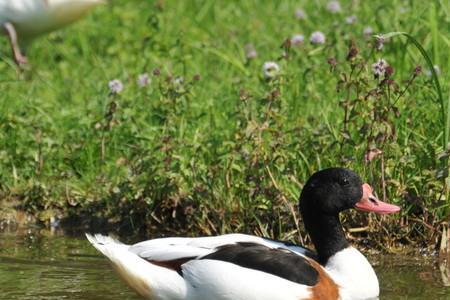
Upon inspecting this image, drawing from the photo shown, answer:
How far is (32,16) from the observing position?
7.46 m

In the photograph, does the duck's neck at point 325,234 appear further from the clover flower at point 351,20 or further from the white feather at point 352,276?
the clover flower at point 351,20

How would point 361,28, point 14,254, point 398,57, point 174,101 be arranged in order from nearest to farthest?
point 14,254 < point 174,101 < point 398,57 < point 361,28

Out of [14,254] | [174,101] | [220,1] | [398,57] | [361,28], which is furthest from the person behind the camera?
[220,1]

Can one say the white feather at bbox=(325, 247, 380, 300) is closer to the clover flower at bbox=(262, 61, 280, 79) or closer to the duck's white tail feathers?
the duck's white tail feathers

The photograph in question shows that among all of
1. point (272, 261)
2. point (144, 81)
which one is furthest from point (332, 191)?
point (144, 81)

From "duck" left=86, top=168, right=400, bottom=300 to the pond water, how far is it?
32 centimetres

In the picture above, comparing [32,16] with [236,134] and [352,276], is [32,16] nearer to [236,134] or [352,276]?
[236,134]

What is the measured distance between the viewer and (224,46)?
391 inches

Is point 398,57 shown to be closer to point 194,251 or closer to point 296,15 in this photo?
point 296,15

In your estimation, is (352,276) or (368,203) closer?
(352,276)

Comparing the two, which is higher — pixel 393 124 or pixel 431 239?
pixel 393 124

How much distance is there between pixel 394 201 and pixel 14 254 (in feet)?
6.92

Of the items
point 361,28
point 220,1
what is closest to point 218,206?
point 361,28

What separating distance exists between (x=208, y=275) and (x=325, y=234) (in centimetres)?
74
